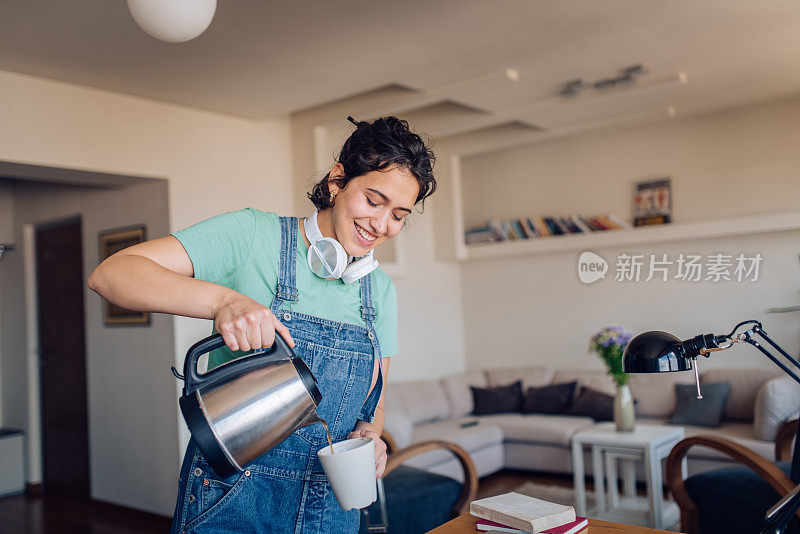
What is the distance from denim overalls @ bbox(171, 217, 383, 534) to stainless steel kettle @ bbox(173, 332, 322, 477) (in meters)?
0.20

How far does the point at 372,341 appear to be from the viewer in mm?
1455

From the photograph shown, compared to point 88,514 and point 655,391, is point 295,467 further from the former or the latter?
point 655,391

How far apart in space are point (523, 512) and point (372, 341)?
47 cm

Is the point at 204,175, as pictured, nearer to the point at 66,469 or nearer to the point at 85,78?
the point at 85,78

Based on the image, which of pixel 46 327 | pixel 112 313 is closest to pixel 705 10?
pixel 112 313

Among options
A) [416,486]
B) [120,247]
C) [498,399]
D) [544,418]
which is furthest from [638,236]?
[120,247]

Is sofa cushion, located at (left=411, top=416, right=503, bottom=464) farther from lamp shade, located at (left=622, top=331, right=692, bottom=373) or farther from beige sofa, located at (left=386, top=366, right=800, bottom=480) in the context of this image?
lamp shade, located at (left=622, top=331, right=692, bottom=373)

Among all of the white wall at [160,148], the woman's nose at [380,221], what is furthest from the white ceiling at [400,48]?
the woman's nose at [380,221]

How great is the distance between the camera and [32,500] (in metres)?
5.15

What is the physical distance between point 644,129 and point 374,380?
4.68 m

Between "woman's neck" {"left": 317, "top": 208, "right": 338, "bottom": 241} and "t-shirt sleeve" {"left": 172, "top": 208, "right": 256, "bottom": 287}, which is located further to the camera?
"woman's neck" {"left": 317, "top": 208, "right": 338, "bottom": 241}

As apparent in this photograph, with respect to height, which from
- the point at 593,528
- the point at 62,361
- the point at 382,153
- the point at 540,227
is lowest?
the point at 593,528

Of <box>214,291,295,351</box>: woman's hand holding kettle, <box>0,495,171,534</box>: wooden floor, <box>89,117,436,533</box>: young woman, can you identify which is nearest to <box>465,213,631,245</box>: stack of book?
<box>0,495,171,534</box>: wooden floor

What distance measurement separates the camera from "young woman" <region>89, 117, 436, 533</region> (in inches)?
49.9
